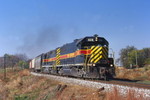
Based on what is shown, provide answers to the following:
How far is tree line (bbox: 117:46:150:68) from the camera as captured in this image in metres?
60.8

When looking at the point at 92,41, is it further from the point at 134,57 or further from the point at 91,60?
the point at 134,57

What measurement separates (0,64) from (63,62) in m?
91.6

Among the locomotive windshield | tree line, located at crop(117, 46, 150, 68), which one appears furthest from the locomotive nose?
tree line, located at crop(117, 46, 150, 68)

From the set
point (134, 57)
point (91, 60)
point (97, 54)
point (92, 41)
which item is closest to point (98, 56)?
point (97, 54)

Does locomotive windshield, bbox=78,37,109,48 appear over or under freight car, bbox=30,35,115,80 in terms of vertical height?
over

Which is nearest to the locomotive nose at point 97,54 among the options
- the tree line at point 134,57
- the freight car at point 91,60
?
the freight car at point 91,60

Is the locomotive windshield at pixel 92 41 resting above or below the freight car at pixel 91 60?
above

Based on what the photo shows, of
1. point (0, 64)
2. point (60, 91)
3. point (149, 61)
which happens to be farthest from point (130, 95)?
point (0, 64)

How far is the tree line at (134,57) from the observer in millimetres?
60781

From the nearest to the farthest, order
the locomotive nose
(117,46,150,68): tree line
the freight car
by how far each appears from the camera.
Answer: the freight car
the locomotive nose
(117,46,150,68): tree line

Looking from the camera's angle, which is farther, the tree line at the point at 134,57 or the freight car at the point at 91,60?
the tree line at the point at 134,57

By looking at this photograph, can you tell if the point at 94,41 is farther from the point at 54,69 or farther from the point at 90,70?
the point at 54,69

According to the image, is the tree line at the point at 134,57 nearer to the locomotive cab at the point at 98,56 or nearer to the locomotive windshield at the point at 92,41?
the locomotive windshield at the point at 92,41

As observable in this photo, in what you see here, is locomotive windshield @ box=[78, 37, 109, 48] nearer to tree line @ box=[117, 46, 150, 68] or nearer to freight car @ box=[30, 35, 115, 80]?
freight car @ box=[30, 35, 115, 80]
